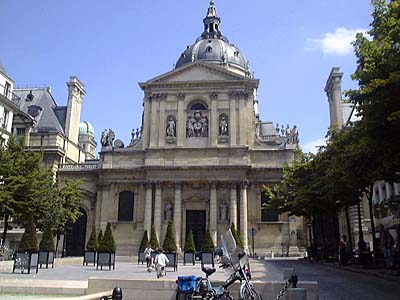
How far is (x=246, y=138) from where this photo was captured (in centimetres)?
4666

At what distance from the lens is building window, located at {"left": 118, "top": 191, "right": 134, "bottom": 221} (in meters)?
46.8

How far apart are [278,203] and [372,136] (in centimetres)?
2324

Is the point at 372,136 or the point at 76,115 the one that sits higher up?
the point at 76,115

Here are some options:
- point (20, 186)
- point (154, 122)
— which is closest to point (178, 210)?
point (154, 122)

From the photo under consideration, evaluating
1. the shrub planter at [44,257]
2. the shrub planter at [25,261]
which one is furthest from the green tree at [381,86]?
the shrub planter at [44,257]

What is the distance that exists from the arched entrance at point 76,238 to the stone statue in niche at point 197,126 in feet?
50.4

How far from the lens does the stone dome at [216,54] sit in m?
63.8

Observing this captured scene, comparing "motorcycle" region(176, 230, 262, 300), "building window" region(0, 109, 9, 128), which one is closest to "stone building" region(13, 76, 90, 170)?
"building window" region(0, 109, 9, 128)

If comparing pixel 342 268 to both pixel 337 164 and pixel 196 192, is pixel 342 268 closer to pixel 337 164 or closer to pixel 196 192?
pixel 337 164

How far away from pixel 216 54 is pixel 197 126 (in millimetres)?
20872

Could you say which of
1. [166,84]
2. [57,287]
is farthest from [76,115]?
[57,287]

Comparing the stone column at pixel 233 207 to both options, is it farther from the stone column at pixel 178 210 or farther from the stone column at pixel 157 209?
the stone column at pixel 157 209

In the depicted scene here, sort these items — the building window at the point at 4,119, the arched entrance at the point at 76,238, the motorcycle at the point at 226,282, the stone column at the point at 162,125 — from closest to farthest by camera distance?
the motorcycle at the point at 226,282 < the building window at the point at 4,119 < the stone column at the point at 162,125 < the arched entrance at the point at 76,238

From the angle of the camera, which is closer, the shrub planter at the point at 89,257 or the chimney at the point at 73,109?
the shrub planter at the point at 89,257
